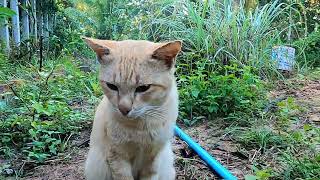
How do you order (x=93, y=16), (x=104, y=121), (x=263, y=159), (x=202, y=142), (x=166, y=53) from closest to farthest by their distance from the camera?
(x=166, y=53) → (x=104, y=121) → (x=263, y=159) → (x=202, y=142) → (x=93, y=16)

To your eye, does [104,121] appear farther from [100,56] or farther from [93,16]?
[93,16]

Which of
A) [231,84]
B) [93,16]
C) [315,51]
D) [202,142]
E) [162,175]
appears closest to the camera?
[162,175]

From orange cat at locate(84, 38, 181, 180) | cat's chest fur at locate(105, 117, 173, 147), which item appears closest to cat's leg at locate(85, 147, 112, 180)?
orange cat at locate(84, 38, 181, 180)

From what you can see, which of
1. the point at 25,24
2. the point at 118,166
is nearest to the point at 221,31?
the point at 118,166

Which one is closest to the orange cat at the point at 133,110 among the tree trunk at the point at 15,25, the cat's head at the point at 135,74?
the cat's head at the point at 135,74

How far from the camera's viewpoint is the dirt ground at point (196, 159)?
228 centimetres

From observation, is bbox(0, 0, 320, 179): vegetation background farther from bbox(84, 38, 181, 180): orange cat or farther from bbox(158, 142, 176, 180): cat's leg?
bbox(84, 38, 181, 180): orange cat

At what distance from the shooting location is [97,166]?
1873 millimetres

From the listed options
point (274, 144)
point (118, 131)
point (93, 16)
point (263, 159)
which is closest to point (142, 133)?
point (118, 131)

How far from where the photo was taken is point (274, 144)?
2.48 meters

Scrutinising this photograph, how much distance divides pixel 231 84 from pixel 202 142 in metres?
0.68

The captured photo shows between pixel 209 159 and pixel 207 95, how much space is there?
2.99 ft

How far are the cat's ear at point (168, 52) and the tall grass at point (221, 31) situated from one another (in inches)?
80.0

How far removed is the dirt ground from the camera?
2277 millimetres
